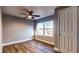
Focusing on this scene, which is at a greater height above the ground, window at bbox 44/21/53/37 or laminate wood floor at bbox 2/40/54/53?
window at bbox 44/21/53/37

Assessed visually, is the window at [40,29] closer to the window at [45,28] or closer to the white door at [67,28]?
the window at [45,28]

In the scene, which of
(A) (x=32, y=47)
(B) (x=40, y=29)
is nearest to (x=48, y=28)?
(B) (x=40, y=29)

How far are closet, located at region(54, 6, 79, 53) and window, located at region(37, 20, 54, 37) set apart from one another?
0.14 meters

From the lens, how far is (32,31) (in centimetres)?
176

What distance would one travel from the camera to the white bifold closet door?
4.72ft

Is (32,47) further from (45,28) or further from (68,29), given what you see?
(68,29)

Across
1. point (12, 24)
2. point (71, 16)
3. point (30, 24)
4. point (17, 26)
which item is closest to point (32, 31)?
point (30, 24)

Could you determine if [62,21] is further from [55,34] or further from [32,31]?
[32,31]

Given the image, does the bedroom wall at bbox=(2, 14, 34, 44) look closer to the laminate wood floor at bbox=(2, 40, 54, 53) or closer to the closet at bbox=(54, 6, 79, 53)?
the laminate wood floor at bbox=(2, 40, 54, 53)

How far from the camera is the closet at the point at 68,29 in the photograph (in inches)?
54.7

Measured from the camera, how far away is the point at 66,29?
1522 mm

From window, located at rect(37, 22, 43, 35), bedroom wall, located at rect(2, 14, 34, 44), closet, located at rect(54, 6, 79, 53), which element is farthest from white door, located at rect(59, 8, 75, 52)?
bedroom wall, located at rect(2, 14, 34, 44)

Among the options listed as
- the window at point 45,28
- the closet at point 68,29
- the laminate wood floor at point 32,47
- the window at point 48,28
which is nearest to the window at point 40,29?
the window at point 45,28

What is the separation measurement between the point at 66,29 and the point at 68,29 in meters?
0.04
